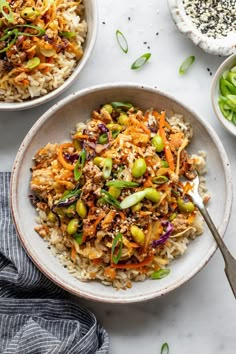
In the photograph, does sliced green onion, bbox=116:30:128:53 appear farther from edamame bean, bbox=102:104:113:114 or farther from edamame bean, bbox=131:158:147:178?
edamame bean, bbox=131:158:147:178

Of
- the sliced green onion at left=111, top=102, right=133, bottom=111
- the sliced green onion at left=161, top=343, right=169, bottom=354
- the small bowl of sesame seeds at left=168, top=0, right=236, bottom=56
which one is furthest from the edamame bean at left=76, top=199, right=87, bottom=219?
the small bowl of sesame seeds at left=168, top=0, right=236, bottom=56

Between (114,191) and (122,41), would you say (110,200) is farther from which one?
(122,41)

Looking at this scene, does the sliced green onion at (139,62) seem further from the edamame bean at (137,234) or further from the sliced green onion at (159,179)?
the edamame bean at (137,234)

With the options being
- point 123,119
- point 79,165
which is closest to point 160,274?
point 79,165

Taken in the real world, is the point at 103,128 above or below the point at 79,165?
above

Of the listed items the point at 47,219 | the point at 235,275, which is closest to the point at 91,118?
the point at 47,219

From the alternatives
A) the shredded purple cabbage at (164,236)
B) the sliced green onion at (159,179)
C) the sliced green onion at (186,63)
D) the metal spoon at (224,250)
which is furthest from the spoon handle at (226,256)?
the sliced green onion at (186,63)

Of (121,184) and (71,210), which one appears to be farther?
(71,210)
